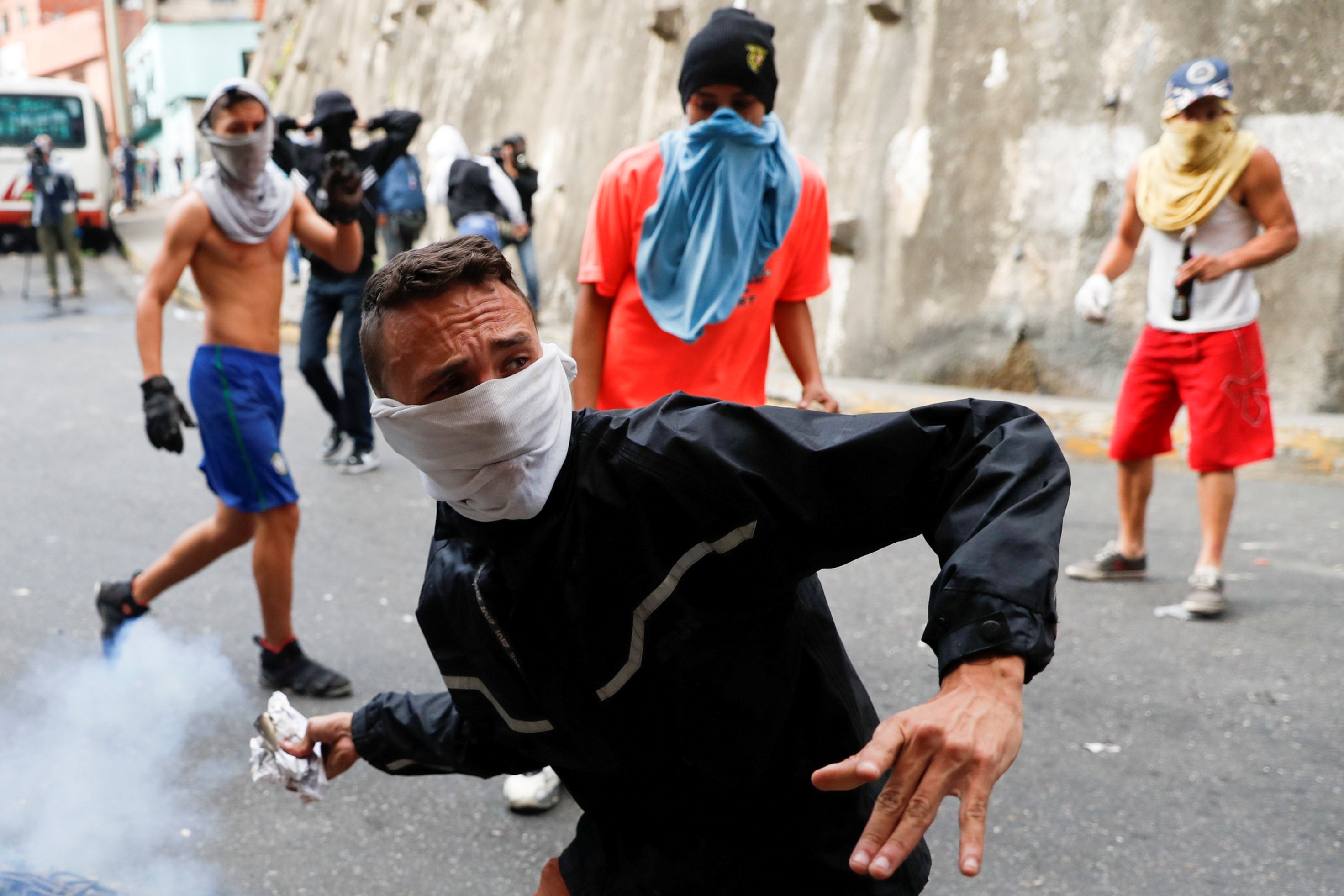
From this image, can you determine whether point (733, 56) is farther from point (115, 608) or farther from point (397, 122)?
point (397, 122)

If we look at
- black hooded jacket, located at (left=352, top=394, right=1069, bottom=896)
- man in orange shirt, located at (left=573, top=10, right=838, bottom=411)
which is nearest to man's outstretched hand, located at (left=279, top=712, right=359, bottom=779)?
black hooded jacket, located at (left=352, top=394, right=1069, bottom=896)

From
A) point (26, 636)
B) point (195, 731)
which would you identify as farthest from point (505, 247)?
point (195, 731)

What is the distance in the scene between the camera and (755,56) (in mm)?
3123

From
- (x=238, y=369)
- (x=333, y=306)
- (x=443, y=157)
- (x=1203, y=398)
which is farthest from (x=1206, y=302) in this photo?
(x=443, y=157)

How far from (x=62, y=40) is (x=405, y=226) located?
52428 millimetres

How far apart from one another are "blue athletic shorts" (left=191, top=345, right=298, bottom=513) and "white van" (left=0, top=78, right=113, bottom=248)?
21662 mm

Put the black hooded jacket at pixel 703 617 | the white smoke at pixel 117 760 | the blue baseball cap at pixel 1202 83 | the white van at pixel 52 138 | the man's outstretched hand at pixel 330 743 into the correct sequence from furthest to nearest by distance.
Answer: the white van at pixel 52 138
the blue baseball cap at pixel 1202 83
the white smoke at pixel 117 760
the man's outstretched hand at pixel 330 743
the black hooded jacket at pixel 703 617

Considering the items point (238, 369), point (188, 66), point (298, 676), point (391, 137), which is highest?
point (188, 66)

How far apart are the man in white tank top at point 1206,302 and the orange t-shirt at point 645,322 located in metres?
1.94

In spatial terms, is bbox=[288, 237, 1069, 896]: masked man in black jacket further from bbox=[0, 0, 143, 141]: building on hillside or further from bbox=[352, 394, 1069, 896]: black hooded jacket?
bbox=[0, 0, 143, 141]: building on hillside

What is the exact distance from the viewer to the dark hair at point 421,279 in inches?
61.1

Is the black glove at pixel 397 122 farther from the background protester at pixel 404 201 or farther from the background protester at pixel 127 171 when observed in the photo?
the background protester at pixel 127 171

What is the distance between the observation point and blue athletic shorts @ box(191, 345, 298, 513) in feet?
12.0

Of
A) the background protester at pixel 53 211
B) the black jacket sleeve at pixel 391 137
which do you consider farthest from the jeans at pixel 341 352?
the background protester at pixel 53 211
